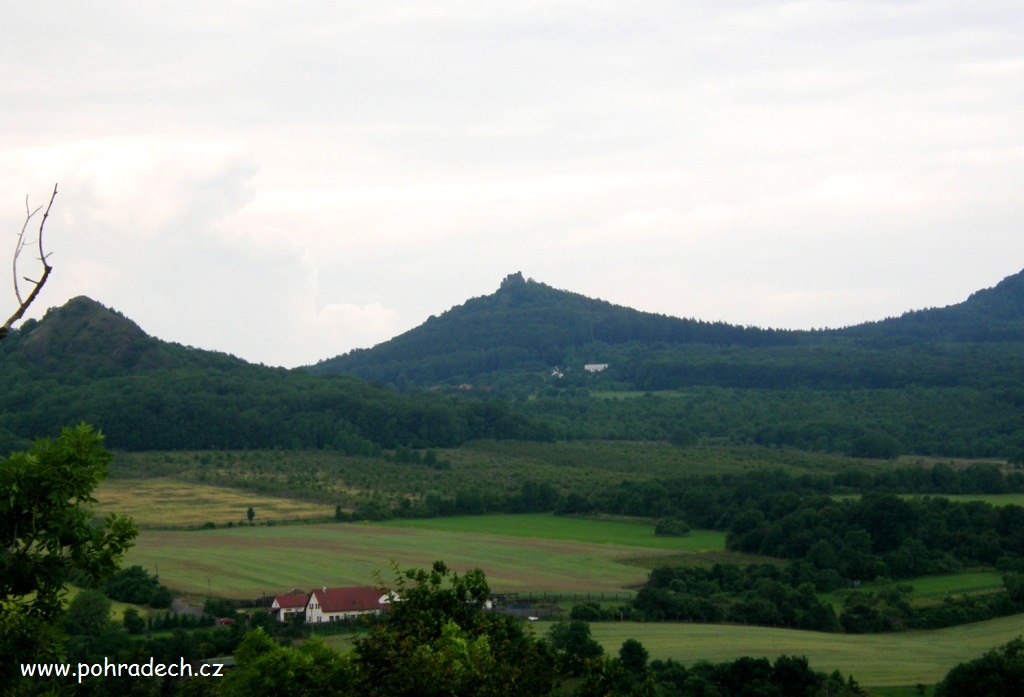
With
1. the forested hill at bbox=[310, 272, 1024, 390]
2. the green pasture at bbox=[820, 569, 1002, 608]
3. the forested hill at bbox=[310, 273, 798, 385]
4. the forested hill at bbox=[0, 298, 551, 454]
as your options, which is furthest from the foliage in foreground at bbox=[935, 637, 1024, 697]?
the forested hill at bbox=[310, 273, 798, 385]

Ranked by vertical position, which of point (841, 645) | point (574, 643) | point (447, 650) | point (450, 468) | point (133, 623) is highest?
point (450, 468)

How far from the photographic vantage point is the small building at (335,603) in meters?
36.7

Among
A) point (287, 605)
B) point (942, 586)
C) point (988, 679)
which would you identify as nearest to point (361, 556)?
point (287, 605)

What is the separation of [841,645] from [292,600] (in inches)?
Result: 679

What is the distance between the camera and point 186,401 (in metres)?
97.8

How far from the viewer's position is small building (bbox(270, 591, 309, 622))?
38062 millimetres

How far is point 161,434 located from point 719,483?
43524 mm

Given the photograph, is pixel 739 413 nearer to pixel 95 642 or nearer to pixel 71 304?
pixel 71 304

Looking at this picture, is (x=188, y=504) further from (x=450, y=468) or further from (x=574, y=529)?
(x=450, y=468)

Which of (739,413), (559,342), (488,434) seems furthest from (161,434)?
(559,342)

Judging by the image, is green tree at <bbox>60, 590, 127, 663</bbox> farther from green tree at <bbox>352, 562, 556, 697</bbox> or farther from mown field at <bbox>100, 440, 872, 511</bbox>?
mown field at <bbox>100, 440, 872, 511</bbox>

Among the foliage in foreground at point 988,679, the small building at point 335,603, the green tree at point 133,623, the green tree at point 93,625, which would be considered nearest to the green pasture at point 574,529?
the small building at point 335,603

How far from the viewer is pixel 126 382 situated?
10375cm

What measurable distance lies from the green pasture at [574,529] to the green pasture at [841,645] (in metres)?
16.7
